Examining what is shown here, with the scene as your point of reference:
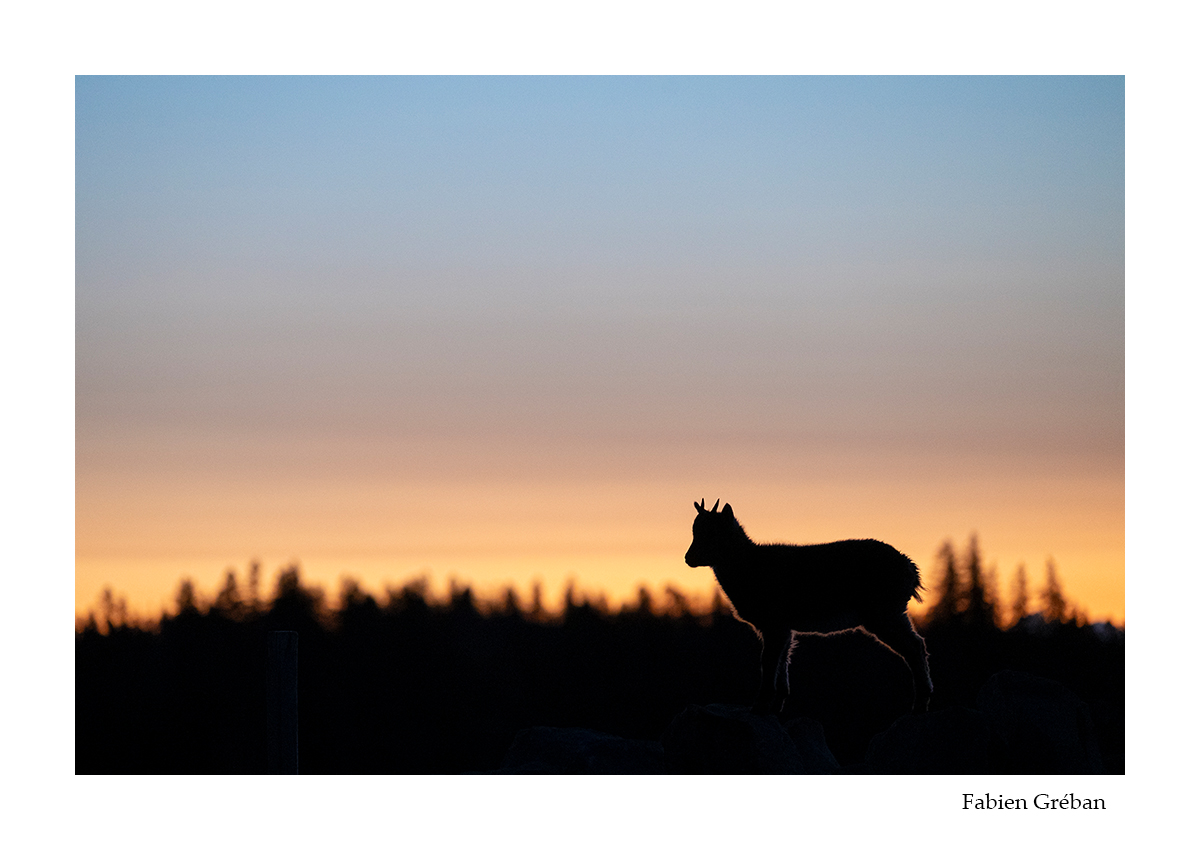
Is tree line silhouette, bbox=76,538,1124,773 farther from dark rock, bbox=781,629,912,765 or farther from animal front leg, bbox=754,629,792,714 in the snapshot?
animal front leg, bbox=754,629,792,714

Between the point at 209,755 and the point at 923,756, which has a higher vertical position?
the point at 923,756

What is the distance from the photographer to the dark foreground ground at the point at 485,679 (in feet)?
43.1

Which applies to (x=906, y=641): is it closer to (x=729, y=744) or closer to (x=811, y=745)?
(x=811, y=745)

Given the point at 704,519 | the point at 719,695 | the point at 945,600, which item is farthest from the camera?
the point at 945,600

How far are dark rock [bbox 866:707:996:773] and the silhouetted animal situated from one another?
0.22 meters

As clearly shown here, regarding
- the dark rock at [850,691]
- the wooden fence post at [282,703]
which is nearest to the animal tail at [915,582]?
the dark rock at [850,691]

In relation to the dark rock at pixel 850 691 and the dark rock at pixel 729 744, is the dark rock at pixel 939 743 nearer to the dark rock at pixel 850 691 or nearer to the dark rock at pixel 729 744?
the dark rock at pixel 729 744

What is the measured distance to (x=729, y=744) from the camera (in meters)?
10.2

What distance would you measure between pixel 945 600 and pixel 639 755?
5.70 meters

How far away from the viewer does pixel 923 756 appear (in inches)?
414

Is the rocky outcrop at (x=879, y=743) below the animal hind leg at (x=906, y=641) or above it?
below

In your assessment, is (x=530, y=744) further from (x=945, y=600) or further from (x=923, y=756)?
(x=945, y=600)

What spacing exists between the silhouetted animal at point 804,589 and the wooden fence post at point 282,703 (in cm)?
402

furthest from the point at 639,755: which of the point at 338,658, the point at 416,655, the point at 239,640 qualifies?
the point at 239,640
